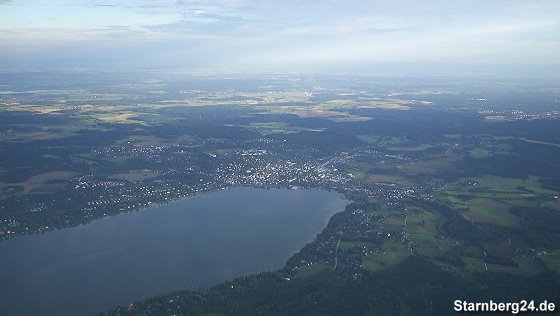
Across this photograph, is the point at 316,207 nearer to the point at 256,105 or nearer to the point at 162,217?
the point at 162,217

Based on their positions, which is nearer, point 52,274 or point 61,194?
point 52,274

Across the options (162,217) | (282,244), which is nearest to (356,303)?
(282,244)

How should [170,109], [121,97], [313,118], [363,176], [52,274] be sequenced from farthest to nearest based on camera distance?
[121,97] → [170,109] → [313,118] → [363,176] → [52,274]

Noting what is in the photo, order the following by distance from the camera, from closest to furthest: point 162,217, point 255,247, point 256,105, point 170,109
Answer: point 255,247
point 162,217
point 170,109
point 256,105

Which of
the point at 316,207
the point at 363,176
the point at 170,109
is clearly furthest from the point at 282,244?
the point at 170,109

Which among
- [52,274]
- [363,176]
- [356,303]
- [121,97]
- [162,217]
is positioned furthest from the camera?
[121,97]

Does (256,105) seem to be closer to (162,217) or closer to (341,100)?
(341,100)
